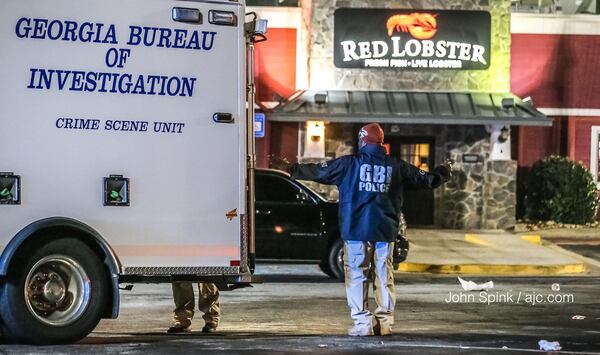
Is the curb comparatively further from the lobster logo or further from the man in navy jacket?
the man in navy jacket

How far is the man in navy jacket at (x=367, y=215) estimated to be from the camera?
1013 cm

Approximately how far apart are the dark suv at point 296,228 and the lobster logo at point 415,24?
396 inches

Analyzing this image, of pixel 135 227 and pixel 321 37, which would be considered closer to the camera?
pixel 135 227

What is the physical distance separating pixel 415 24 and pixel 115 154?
18.0 metres

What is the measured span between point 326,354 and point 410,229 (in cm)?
1850

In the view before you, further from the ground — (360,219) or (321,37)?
(321,37)

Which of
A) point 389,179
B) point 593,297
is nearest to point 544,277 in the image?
point 593,297

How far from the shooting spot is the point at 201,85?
984 centimetres

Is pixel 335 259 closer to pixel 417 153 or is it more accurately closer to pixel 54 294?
pixel 54 294

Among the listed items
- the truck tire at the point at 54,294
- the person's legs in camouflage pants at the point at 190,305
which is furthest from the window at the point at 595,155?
the truck tire at the point at 54,294

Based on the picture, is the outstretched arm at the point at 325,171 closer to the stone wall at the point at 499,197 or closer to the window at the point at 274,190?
the window at the point at 274,190

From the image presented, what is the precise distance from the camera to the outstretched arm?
33.4ft

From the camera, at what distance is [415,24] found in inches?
1055

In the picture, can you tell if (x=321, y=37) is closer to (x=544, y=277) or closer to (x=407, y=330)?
(x=544, y=277)
